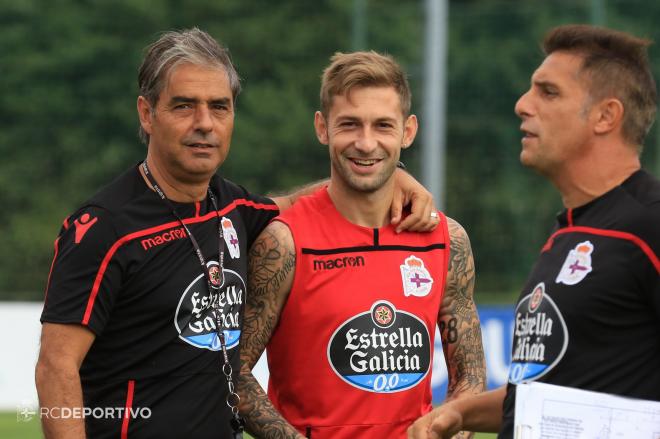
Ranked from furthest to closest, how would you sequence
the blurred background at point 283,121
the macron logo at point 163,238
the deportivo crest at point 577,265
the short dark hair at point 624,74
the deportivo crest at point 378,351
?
1. the blurred background at point 283,121
2. the deportivo crest at point 378,351
3. the macron logo at point 163,238
4. the short dark hair at point 624,74
5. the deportivo crest at point 577,265

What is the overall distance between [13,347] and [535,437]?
9.93 metres

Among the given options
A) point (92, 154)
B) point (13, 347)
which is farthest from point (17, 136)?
point (13, 347)

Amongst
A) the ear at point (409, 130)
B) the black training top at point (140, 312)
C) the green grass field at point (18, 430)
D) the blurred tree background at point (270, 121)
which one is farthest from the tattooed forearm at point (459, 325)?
the blurred tree background at point (270, 121)

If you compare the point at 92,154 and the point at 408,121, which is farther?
the point at 92,154

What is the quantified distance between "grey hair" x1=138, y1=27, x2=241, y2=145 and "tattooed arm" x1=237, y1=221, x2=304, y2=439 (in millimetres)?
652

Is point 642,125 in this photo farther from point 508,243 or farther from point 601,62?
point 508,243

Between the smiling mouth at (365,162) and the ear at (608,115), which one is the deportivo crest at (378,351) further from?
the ear at (608,115)

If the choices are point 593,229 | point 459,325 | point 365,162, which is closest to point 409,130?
point 365,162

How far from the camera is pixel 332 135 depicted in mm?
5008

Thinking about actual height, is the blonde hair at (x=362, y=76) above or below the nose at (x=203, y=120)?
above

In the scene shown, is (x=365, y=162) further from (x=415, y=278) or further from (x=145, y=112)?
(x=145, y=112)

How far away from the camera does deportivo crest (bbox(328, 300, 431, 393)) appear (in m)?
4.88

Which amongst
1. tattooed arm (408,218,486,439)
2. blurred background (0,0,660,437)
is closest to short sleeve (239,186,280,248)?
tattooed arm (408,218,486,439)

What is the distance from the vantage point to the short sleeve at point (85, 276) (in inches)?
170
